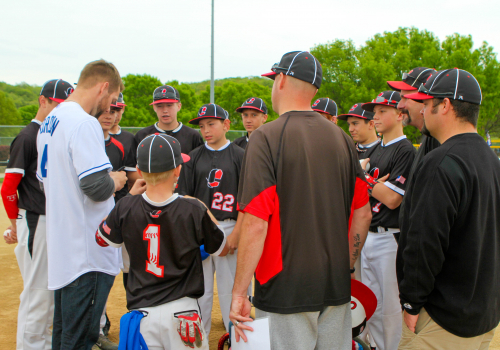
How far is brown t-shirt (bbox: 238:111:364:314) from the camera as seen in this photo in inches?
79.4

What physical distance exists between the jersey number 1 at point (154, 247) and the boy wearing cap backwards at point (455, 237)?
1557 mm

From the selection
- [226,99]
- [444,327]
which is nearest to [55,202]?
[444,327]

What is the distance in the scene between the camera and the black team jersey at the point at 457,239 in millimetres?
1970

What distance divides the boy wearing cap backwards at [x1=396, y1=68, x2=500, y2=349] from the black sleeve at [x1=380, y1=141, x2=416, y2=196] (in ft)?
4.47

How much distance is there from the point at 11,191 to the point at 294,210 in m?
3.07

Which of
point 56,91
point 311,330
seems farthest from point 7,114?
point 311,330

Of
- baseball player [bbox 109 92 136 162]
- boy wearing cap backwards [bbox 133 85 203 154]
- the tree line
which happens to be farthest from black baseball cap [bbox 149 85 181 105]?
the tree line

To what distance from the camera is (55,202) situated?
267cm

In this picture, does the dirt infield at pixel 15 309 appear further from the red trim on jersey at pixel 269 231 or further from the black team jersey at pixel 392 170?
the red trim on jersey at pixel 269 231

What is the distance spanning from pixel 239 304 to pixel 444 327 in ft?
3.88

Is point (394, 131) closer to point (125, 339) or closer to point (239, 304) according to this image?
point (239, 304)

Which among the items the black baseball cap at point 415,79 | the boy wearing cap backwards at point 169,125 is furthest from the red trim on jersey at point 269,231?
the boy wearing cap backwards at point 169,125

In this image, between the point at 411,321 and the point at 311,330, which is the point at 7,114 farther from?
the point at 411,321

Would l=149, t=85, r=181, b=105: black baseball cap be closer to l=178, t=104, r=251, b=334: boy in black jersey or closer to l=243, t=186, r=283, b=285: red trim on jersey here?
l=178, t=104, r=251, b=334: boy in black jersey
